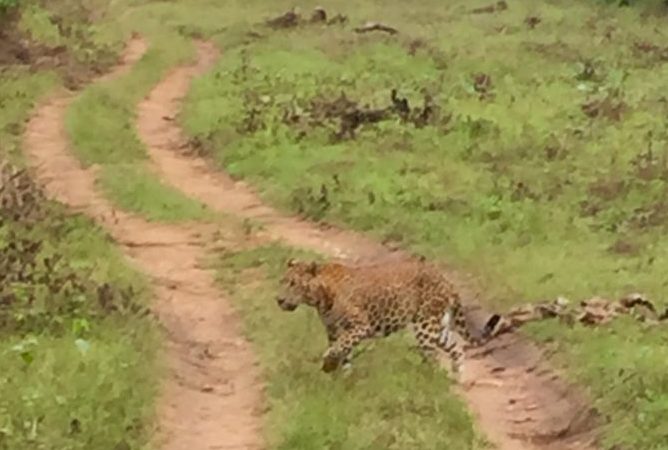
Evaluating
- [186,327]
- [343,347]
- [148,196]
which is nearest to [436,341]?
[343,347]

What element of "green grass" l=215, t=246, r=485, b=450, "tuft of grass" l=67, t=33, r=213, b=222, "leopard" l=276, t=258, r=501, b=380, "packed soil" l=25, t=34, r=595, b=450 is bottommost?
"tuft of grass" l=67, t=33, r=213, b=222

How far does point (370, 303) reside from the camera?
1057 centimetres

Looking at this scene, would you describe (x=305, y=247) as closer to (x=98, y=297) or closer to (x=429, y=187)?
(x=429, y=187)

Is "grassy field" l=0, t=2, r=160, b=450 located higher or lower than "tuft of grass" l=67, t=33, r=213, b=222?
higher

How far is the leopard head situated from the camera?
419 inches

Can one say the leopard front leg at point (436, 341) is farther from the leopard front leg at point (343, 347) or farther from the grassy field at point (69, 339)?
the grassy field at point (69, 339)

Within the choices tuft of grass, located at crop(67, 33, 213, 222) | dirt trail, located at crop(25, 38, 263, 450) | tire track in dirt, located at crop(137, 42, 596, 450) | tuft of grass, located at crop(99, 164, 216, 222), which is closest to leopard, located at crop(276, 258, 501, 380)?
tire track in dirt, located at crop(137, 42, 596, 450)

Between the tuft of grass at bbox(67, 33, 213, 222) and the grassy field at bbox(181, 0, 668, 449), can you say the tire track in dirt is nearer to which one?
the grassy field at bbox(181, 0, 668, 449)

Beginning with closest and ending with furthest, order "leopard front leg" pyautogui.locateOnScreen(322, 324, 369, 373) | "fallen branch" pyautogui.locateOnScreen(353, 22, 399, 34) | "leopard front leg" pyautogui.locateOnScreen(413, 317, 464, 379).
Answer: "leopard front leg" pyautogui.locateOnScreen(322, 324, 369, 373) → "leopard front leg" pyautogui.locateOnScreen(413, 317, 464, 379) → "fallen branch" pyautogui.locateOnScreen(353, 22, 399, 34)

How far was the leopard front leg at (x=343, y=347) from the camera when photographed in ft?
34.5

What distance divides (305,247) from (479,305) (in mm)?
2587

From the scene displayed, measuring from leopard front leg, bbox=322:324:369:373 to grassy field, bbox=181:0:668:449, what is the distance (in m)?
1.61

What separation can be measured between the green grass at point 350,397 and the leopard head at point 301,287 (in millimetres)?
507

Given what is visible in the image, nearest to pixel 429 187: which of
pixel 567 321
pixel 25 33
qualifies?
pixel 567 321
